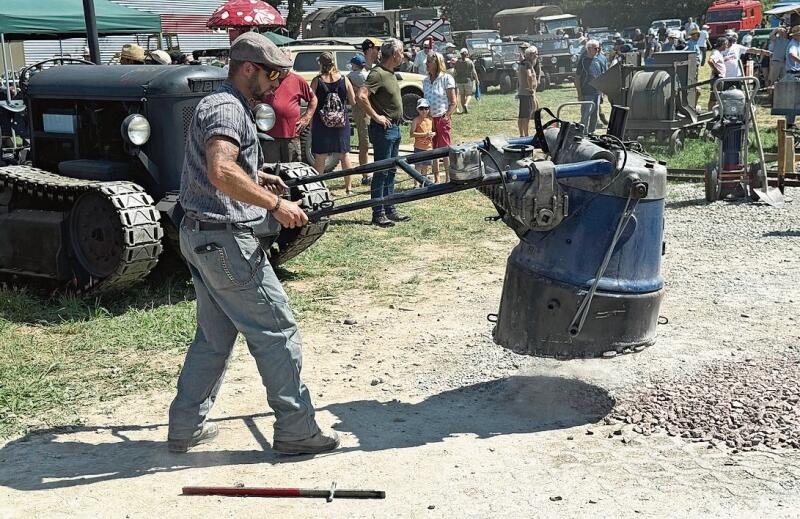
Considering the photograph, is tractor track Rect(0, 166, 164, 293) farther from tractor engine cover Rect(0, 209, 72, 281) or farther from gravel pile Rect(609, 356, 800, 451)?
gravel pile Rect(609, 356, 800, 451)

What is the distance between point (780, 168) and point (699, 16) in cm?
4486

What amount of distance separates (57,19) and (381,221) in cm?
679

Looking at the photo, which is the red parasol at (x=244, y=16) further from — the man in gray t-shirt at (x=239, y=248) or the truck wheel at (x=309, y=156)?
the man in gray t-shirt at (x=239, y=248)

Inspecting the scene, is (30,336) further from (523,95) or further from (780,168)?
(523,95)

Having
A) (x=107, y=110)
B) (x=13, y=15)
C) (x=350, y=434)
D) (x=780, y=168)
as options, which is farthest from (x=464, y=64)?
(x=350, y=434)

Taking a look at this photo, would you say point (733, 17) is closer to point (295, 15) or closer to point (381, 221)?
point (295, 15)

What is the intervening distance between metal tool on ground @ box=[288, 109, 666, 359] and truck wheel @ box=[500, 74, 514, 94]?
2658 cm

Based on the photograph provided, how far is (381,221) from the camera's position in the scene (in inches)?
413

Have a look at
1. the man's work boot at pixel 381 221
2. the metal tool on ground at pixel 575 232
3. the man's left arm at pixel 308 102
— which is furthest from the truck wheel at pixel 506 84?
the metal tool on ground at pixel 575 232

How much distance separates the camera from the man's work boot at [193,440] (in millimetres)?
4715

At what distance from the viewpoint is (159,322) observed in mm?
6988

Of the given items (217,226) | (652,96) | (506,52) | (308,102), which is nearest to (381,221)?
(308,102)

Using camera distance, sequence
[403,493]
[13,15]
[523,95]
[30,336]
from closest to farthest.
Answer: [403,493] < [30,336] < [13,15] < [523,95]

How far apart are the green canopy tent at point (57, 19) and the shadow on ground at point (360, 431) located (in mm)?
10649
